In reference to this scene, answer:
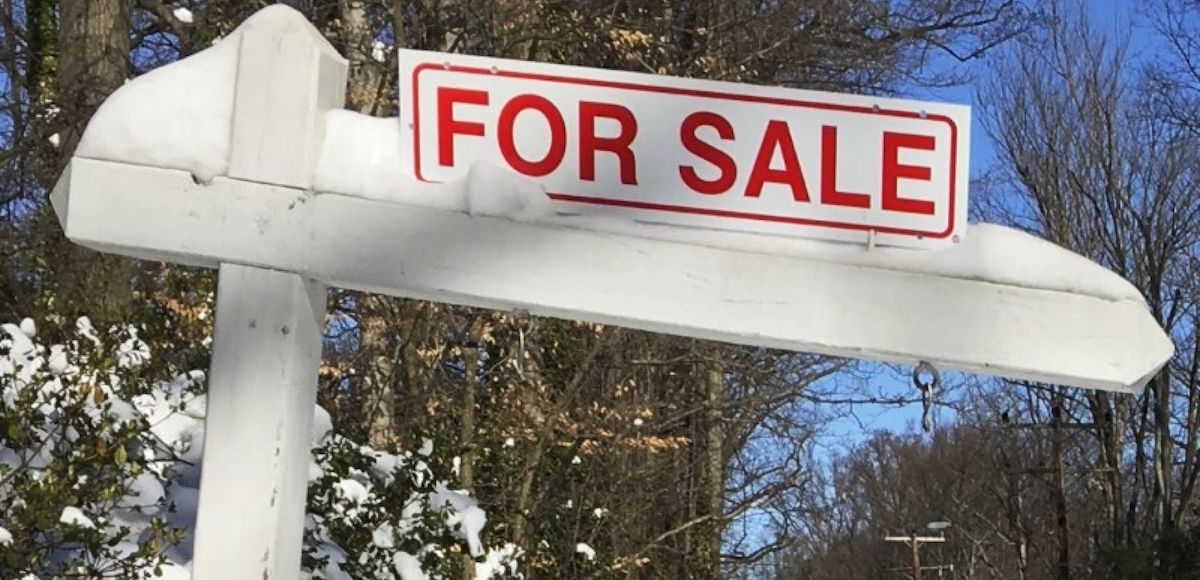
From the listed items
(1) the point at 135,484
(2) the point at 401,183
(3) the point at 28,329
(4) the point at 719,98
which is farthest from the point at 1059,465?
(2) the point at 401,183

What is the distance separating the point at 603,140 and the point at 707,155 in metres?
0.21

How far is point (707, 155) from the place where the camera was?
Result: 265 cm

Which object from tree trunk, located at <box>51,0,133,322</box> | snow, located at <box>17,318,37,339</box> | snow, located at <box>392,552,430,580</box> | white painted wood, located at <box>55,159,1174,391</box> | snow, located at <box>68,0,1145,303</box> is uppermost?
tree trunk, located at <box>51,0,133,322</box>

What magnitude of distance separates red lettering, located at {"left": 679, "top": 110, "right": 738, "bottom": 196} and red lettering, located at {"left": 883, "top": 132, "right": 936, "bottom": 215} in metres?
0.30

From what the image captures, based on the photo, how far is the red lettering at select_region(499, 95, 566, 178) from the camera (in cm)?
266

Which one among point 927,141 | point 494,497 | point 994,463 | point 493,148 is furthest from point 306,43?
point 994,463

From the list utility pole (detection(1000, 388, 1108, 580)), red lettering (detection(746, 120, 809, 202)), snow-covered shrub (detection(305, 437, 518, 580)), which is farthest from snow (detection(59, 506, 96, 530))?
utility pole (detection(1000, 388, 1108, 580))

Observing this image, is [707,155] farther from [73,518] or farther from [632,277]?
[73,518]

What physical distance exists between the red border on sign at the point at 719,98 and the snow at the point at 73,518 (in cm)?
174

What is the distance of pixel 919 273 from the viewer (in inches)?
103

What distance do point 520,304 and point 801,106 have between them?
0.68 m

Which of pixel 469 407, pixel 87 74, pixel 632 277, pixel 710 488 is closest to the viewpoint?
pixel 632 277

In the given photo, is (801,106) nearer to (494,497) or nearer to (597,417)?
(494,497)

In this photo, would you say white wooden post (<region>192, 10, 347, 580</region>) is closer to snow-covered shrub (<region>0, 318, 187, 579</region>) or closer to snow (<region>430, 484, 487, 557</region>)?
snow-covered shrub (<region>0, 318, 187, 579</region>)
